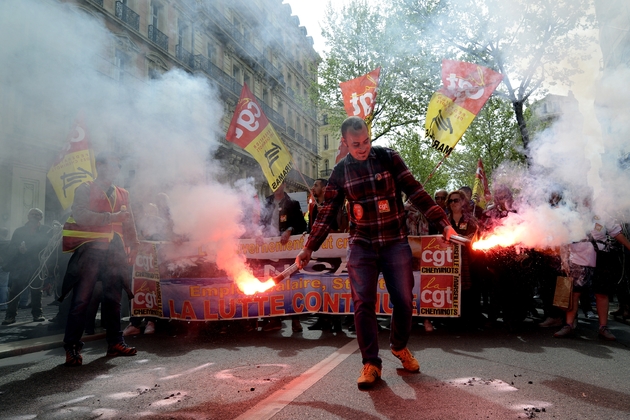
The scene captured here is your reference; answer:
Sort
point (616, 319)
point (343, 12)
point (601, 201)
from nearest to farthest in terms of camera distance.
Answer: point (601, 201) < point (616, 319) < point (343, 12)

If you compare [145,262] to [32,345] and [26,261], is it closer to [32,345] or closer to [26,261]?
[32,345]

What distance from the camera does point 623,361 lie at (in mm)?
4105

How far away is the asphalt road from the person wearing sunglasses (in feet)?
2.49

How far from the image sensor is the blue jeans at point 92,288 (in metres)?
4.42

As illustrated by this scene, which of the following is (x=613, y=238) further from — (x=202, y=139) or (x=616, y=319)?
(x=202, y=139)

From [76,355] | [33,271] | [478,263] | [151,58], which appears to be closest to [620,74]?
[478,263]

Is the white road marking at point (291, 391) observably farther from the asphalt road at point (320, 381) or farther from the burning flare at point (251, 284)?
the burning flare at point (251, 284)

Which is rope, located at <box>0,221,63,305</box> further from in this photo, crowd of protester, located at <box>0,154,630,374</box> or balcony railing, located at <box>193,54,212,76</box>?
balcony railing, located at <box>193,54,212,76</box>

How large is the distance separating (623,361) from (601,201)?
172 cm

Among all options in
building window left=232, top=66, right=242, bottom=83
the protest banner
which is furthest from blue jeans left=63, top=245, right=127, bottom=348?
building window left=232, top=66, right=242, bottom=83

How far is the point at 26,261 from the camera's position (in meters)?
7.88

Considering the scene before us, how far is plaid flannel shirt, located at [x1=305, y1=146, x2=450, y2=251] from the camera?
11.6 ft

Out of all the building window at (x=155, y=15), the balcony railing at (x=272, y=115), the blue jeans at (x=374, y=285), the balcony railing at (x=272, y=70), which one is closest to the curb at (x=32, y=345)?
the blue jeans at (x=374, y=285)

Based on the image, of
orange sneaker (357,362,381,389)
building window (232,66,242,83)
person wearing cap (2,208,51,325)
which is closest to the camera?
orange sneaker (357,362,381,389)
